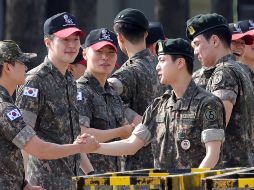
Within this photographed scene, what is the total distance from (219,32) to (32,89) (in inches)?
65.1

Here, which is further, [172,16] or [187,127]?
[172,16]

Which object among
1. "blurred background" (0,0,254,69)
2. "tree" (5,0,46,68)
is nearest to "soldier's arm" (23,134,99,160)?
"blurred background" (0,0,254,69)

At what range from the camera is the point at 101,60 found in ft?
39.5

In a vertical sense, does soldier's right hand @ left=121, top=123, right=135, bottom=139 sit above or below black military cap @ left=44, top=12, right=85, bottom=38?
below

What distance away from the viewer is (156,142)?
10648 millimetres

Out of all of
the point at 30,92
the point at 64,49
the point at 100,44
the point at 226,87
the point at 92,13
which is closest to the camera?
the point at 30,92

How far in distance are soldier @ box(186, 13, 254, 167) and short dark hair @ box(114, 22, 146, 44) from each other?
139 centimetres

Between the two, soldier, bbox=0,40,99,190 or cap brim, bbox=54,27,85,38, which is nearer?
soldier, bbox=0,40,99,190

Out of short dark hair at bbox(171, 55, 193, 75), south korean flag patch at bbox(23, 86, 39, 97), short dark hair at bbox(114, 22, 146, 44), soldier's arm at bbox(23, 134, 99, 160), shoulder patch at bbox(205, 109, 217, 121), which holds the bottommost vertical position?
soldier's arm at bbox(23, 134, 99, 160)

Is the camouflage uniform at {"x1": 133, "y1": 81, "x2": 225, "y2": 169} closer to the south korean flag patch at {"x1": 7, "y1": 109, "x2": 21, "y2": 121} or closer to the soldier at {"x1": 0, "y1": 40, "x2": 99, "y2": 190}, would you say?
the soldier at {"x1": 0, "y1": 40, "x2": 99, "y2": 190}

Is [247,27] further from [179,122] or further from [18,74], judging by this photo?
[18,74]

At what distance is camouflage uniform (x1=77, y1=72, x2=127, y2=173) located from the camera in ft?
38.9

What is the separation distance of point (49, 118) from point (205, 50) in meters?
1.43

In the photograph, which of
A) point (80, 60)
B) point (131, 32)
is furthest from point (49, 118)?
point (80, 60)
